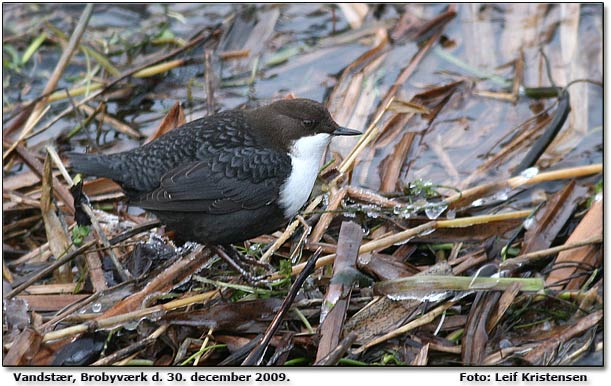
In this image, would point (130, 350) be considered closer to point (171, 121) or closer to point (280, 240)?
point (280, 240)

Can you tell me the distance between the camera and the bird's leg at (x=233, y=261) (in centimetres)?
405

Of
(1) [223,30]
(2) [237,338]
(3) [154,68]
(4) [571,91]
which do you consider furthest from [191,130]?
(4) [571,91]

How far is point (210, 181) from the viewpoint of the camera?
411cm

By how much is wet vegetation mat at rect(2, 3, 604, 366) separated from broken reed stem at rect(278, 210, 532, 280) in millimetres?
11

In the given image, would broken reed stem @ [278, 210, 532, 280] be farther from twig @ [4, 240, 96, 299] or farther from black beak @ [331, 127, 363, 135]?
twig @ [4, 240, 96, 299]

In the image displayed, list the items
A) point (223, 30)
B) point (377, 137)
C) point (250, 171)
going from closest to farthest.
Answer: point (250, 171) → point (377, 137) → point (223, 30)

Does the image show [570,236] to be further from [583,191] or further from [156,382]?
[156,382]

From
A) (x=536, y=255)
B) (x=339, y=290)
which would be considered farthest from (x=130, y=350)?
(x=536, y=255)

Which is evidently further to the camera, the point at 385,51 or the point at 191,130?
the point at 385,51

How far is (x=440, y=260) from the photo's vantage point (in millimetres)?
4410

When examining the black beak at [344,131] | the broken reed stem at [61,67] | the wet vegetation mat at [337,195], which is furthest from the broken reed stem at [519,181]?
the broken reed stem at [61,67]

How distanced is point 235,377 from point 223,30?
10.7 feet

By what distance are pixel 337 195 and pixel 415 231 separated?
50cm

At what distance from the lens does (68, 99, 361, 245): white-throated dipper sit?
407 cm
